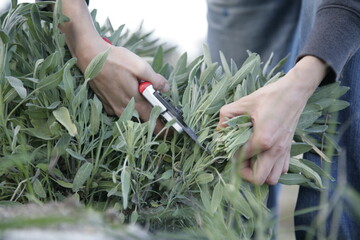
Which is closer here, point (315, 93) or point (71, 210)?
point (71, 210)

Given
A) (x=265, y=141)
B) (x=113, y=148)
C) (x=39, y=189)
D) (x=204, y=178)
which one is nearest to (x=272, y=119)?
(x=265, y=141)

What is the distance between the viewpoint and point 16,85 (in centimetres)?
71

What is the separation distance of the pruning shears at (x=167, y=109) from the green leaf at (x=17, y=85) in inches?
8.0

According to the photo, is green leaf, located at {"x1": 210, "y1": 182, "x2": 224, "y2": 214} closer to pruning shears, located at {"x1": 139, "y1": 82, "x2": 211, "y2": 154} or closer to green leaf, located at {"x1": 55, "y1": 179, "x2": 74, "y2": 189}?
pruning shears, located at {"x1": 139, "y1": 82, "x2": 211, "y2": 154}

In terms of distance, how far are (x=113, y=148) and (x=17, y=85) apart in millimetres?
160

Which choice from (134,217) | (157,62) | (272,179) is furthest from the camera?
(157,62)

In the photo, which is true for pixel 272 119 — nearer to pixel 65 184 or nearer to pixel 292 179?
pixel 292 179

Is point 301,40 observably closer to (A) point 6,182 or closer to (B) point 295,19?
(B) point 295,19

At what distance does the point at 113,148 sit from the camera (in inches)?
28.7

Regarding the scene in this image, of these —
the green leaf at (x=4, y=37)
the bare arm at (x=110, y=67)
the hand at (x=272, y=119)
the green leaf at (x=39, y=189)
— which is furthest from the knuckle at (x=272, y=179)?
the green leaf at (x=4, y=37)

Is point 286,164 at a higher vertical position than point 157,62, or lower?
lower

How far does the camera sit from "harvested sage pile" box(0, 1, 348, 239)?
0.72 metres

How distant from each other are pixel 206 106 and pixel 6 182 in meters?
0.32

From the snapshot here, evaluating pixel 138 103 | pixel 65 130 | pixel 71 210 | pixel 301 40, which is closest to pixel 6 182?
pixel 65 130
